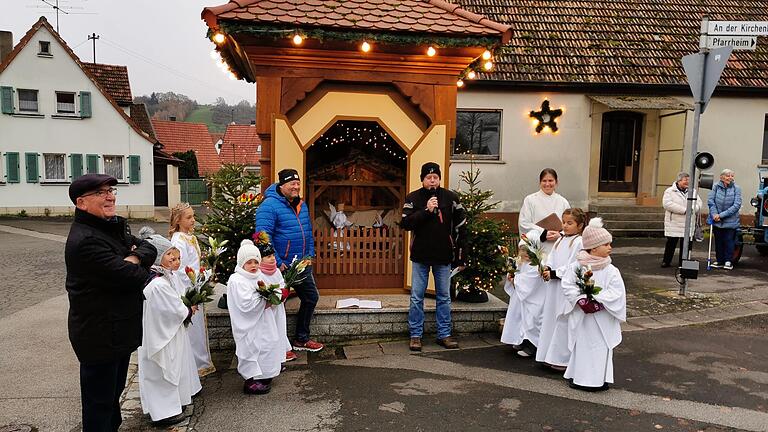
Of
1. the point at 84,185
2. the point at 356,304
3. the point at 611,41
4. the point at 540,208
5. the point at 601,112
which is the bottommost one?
the point at 356,304

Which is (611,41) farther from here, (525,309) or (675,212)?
(525,309)

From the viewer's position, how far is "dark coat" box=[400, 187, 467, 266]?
5613 mm

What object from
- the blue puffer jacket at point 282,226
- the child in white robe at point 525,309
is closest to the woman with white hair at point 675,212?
the child in white robe at point 525,309

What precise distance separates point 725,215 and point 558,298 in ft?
20.3

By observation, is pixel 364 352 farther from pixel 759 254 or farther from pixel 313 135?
pixel 759 254

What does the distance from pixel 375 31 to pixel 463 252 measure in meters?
2.53

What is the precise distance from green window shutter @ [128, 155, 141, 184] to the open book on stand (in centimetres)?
1993

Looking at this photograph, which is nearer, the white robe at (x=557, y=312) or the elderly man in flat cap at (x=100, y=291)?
the elderly man in flat cap at (x=100, y=291)

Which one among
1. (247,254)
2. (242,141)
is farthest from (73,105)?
(247,254)

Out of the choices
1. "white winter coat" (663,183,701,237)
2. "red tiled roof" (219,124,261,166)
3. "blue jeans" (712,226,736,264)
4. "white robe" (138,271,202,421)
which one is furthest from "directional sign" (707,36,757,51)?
"red tiled roof" (219,124,261,166)

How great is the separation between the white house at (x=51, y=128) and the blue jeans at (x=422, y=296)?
20.8 metres

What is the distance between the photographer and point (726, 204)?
9.73 metres

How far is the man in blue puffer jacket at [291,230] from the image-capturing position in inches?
213

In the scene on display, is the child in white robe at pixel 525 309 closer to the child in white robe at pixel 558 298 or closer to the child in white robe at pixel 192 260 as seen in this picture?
the child in white robe at pixel 558 298
